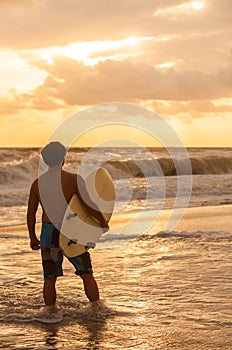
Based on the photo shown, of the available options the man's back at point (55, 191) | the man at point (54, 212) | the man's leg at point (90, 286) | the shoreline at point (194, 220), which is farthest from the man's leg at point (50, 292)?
the shoreline at point (194, 220)

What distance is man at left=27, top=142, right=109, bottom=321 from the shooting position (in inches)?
213

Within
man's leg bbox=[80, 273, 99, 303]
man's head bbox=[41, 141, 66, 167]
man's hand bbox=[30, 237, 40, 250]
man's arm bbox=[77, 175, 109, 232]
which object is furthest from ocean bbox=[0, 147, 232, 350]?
man's head bbox=[41, 141, 66, 167]

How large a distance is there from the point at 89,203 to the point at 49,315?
3.81ft

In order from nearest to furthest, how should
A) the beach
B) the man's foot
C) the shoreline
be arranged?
the beach → the man's foot → the shoreline

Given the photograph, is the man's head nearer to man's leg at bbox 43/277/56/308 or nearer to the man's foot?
man's leg at bbox 43/277/56/308

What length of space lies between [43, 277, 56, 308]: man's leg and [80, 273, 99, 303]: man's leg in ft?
0.98

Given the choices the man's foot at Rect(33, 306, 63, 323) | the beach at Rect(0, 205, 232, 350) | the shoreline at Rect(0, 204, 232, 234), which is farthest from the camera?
the shoreline at Rect(0, 204, 232, 234)

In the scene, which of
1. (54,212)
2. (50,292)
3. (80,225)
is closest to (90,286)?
(50,292)

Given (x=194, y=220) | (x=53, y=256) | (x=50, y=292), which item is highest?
(x=53, y=256)

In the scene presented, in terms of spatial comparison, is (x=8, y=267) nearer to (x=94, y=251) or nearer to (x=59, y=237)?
(x=94, y=251)

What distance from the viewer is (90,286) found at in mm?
5602

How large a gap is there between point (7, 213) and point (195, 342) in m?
11.5

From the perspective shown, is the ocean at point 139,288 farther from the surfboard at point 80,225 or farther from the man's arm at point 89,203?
the man's arm at point 89,203

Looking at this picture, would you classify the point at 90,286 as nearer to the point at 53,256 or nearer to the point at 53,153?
the point at 53,256
